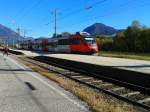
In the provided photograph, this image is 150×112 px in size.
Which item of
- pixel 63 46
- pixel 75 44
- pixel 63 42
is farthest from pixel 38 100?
pixel 63 46

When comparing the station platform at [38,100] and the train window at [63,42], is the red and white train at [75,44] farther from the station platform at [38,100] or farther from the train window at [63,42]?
the station platform at [38,100]

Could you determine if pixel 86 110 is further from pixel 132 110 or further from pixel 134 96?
pixel 134 96

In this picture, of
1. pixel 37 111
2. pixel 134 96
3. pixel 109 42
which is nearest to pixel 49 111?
pixel 37 111

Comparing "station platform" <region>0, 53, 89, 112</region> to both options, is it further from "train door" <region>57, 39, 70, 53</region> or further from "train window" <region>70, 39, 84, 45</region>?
"train door" <region>57, 39, 70, 53</region>

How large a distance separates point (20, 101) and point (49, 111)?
188 cm

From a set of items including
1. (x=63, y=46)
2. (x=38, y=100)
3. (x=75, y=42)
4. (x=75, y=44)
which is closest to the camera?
(x=38, y=100)

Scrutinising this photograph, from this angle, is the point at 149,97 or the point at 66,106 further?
the point at 149,97

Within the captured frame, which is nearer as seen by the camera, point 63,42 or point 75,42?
point 75,42

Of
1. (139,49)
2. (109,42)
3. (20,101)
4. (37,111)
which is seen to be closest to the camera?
(37,111)

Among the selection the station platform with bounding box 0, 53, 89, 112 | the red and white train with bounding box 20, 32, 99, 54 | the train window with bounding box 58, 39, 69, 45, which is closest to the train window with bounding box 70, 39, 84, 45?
the red and white train with bounding box 20, 32, 99, 54

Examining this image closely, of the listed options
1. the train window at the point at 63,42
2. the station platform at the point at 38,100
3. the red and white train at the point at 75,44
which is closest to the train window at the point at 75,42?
the red and white train at the point at 75,44

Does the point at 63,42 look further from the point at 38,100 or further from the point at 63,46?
the point at 38,100

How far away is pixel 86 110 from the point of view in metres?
9.94

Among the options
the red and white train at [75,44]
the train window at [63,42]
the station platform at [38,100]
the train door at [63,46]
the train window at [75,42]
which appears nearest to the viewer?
the station platform at [38,100]
